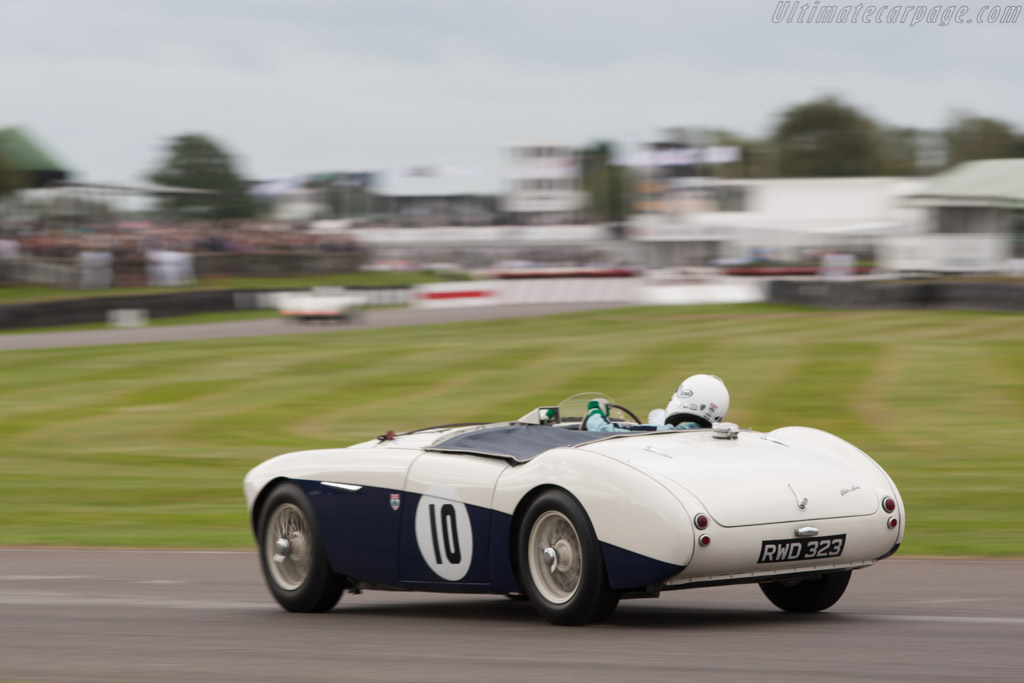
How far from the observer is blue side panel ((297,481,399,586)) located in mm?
6641

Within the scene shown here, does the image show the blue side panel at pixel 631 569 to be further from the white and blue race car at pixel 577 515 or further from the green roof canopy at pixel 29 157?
the green roof canopy at pixel 29 157

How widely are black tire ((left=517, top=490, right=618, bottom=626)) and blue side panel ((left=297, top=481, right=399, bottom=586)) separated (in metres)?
0.82

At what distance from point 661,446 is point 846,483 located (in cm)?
77

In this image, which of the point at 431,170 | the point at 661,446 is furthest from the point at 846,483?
the point at 431,170

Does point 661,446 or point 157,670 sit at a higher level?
point 661,446

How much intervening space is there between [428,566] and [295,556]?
37.6 inches

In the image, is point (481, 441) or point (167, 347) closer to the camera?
point (481, 441)

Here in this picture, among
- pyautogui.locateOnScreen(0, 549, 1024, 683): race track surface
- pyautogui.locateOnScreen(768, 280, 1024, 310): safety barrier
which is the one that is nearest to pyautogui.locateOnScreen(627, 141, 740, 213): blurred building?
pyautogui.locateOnScreen(768, 280, 1024, 310): safety barrier

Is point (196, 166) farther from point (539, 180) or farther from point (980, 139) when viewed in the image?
point (980, 139)

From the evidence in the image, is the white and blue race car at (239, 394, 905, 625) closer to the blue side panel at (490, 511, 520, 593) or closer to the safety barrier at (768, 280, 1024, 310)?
the blue side panel at (490, 511, 520, 593)

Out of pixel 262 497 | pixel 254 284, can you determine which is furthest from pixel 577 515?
pixel 254 284

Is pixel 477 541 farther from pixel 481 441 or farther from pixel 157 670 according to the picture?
pixel 157 670

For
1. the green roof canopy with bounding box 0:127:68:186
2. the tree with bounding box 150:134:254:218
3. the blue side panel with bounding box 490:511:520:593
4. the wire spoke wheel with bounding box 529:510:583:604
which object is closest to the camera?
the wire spoke wheel with bounding box 529:510:583:604

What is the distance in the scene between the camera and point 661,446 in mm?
6086
